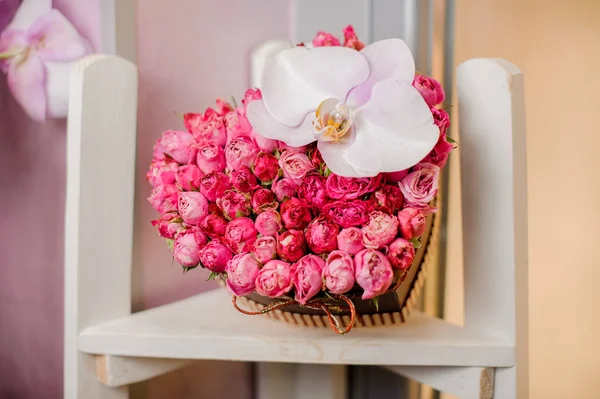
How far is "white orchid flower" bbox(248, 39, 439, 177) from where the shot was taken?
0.40 metres

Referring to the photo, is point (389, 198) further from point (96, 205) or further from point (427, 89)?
point (96, 205)

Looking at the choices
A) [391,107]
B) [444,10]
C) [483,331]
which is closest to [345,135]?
[391,107]

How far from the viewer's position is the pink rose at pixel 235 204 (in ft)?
1.41

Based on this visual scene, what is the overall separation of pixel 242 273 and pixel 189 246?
62mm

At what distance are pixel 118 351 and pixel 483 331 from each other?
0.36 meters

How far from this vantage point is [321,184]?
412mm

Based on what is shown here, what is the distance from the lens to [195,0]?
2.25ft

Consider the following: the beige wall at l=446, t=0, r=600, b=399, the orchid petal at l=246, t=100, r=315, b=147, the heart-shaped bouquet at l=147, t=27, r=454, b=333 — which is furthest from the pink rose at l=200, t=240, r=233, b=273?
the beige wall at l=446, t=0, r=600, b=399
